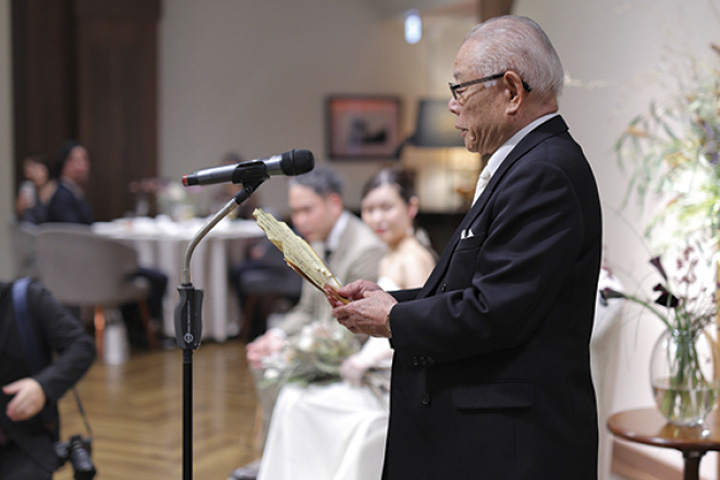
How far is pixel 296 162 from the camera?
1.71 metres

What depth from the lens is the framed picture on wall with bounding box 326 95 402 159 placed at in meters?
10.3

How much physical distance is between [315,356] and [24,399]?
97 cm

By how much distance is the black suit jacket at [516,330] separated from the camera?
154 centimetres

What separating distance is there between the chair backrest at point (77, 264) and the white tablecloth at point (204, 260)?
586 millimetres

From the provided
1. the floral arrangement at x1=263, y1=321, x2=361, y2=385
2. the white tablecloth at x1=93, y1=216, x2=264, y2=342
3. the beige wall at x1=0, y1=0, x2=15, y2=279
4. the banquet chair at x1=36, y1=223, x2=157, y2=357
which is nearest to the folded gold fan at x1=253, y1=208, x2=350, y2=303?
the floral arrangement at x1=263, y1=321, x2=361, y2=385

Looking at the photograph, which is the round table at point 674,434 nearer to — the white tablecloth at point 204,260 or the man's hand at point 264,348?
the man's hand at point 264,348

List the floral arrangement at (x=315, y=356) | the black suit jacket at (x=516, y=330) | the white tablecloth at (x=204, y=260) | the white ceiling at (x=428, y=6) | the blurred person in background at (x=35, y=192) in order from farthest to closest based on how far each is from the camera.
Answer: the white ceiling at (x=428, y=6) → the blurred person in background at (x=35, y=192) → the white tablecloth at (x=204, y=260) → the floral arrangement at (x=315, y=356) → the black suit jacket at (x=516, y=330)

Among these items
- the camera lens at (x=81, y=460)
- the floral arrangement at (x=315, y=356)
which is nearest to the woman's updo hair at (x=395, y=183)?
the floral arrangement at (x=315, y=356)

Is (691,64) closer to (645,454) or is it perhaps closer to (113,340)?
(645,454)

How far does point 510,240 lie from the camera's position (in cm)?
155

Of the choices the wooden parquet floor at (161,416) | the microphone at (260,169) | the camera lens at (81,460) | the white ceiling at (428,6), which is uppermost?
the white ceiling at (428,6)

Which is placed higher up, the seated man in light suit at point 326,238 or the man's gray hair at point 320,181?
the man's gray hair at point 320,181

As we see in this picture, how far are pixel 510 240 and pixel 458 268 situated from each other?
0.43 feet

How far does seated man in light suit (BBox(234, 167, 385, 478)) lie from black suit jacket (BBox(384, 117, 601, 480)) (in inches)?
63.6
